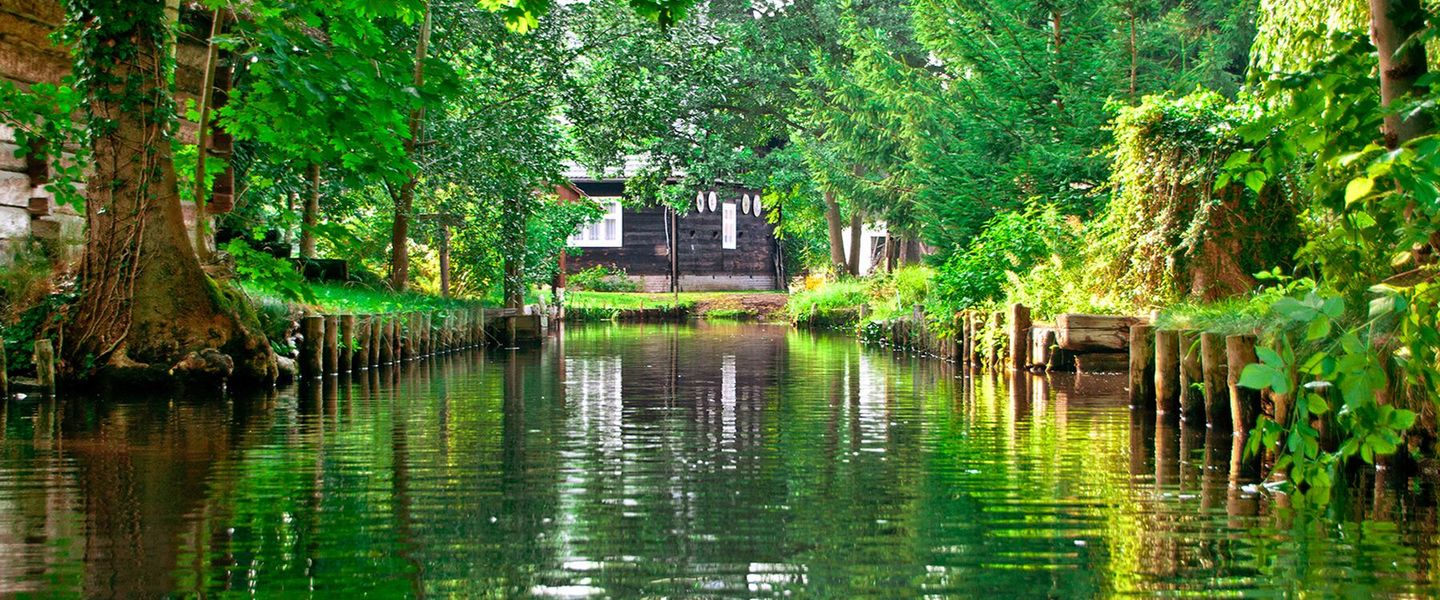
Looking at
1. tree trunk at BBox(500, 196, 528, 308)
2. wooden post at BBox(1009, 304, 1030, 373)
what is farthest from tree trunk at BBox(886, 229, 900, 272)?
wooden post at BBox(1009, 304, 1030, 373)

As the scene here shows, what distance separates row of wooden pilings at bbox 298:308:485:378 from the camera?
17688mm

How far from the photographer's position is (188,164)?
16.2 metres

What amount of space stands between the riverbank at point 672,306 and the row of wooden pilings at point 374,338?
17132mm

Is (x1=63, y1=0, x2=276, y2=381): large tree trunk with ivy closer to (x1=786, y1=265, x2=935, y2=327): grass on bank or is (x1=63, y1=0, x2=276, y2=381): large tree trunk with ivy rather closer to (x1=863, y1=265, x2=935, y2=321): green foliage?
(x1=863, y1=265, x2=935, y2=321): green foliage

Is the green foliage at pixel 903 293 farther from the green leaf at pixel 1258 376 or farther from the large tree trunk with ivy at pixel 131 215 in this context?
the green leaf at pixel 1258 376

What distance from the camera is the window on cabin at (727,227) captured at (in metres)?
54.4

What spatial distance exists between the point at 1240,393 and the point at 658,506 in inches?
192

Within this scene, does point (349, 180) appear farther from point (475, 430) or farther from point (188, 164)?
point (475, 430)

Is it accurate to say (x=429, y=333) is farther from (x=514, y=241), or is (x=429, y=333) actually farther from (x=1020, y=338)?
(x=1020, y=338)

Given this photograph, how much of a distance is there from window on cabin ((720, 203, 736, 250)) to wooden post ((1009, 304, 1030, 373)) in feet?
117

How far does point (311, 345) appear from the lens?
1761 cm

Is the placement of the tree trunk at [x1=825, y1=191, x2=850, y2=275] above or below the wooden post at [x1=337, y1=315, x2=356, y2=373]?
above

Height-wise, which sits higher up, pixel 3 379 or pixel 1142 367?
pixel 1142 367

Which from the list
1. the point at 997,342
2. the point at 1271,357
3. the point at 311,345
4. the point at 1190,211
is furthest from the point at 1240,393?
the point at 311,345
